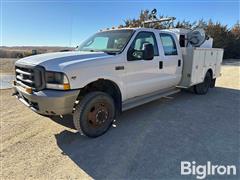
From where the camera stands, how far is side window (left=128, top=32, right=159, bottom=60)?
443 cm

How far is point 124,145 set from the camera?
11.8ft

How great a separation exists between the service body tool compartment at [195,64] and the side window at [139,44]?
1526 mm

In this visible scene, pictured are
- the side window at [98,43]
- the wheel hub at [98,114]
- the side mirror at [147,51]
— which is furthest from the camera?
the side window at [98,43]

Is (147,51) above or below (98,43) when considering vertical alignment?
below

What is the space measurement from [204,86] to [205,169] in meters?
5.09

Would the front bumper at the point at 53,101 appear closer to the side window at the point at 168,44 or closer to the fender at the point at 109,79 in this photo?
the fender at the point at 109,79

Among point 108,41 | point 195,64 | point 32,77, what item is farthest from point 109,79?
point 195,64

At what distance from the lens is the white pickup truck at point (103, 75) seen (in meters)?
3.44

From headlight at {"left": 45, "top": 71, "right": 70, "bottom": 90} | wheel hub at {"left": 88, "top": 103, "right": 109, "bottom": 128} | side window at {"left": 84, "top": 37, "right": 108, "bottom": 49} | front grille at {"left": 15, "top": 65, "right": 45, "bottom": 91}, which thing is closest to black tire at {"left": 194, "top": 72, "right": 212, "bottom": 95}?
side window at {"left": 84, "top": 37, "right": 108, "bottom": 49}

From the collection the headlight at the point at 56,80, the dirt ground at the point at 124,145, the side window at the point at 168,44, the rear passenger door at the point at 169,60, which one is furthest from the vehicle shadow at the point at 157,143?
the side window at the point at 168,44

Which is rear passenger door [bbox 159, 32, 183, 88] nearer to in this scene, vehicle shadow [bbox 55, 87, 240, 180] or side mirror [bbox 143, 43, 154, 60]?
vehicle shadow [bbox 55, 87, 240, 180]

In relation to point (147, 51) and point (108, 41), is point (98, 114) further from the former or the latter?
point (108, 41)

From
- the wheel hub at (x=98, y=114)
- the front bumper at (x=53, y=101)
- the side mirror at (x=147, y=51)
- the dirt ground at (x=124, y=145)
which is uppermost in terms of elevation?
the side mirror at (x=147, y=51)

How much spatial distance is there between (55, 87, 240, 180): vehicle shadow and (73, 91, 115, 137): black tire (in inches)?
7.1
